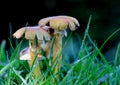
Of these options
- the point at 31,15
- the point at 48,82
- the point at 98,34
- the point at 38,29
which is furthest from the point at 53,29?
the point at 31,15

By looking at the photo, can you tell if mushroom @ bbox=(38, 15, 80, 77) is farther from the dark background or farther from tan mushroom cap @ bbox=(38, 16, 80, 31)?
the dark background

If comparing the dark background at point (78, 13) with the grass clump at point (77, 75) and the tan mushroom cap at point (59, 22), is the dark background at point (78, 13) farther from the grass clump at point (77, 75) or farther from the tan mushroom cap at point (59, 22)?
the tan mushroom cap at point (59, 22)

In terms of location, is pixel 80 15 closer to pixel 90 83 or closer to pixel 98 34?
pixel 98 34

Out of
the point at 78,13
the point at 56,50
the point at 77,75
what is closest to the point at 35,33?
the point at 56,50

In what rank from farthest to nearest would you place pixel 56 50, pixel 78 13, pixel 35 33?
pixel 78 13 → pixel 56 50 → pixel 35 33

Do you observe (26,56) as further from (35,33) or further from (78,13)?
(78,13)

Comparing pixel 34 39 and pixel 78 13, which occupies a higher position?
pixel 34 39

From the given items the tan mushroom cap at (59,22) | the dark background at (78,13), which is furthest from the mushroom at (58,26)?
the dark background at (78,13)

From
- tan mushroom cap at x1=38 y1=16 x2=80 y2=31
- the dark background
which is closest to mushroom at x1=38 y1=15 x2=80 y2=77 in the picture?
tan mushroom cap at x1=38 y1=16 x2=80 y2=31
